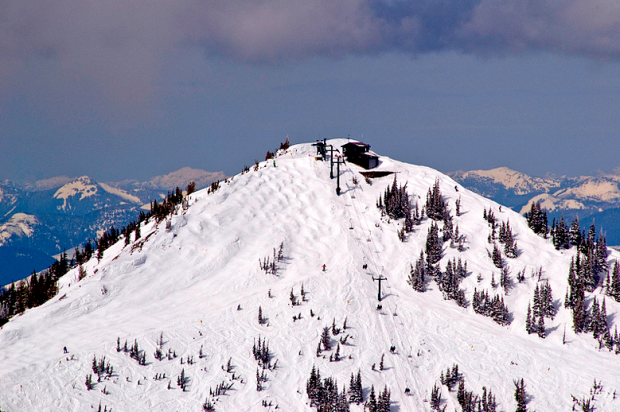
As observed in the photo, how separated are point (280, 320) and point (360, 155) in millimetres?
36639

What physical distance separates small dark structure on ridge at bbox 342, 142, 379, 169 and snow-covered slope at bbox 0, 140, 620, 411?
1354cm

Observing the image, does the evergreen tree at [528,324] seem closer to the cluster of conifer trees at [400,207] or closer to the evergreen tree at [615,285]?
the evergreen tree at [615,285]

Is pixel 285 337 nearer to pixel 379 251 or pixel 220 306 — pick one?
pixel 220 306

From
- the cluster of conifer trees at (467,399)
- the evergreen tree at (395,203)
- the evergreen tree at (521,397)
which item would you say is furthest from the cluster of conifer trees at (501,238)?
the cluster of conifer trees at (467,399)

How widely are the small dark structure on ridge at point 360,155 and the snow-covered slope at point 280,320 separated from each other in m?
13.5

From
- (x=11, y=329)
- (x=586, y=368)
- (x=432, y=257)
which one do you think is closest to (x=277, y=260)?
(x=432, y=257)

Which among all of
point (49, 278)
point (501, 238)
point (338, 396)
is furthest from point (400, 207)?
point (49, 278)

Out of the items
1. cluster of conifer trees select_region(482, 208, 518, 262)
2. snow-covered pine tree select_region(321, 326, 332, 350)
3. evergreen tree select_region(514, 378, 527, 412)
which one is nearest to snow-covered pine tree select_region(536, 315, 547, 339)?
cluster of conifer trees select_region(482, 208, 518, 262)

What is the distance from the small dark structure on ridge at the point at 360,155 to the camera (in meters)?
66.0

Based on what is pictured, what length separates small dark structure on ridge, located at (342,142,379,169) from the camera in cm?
6597

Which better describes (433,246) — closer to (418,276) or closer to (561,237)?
(418,276)

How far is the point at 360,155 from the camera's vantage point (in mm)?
66688

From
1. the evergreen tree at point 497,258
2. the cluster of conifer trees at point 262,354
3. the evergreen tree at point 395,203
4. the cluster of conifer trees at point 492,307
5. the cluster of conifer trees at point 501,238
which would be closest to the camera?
the cluster of conifer trees at point 262,354

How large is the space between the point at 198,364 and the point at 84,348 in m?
7.91
